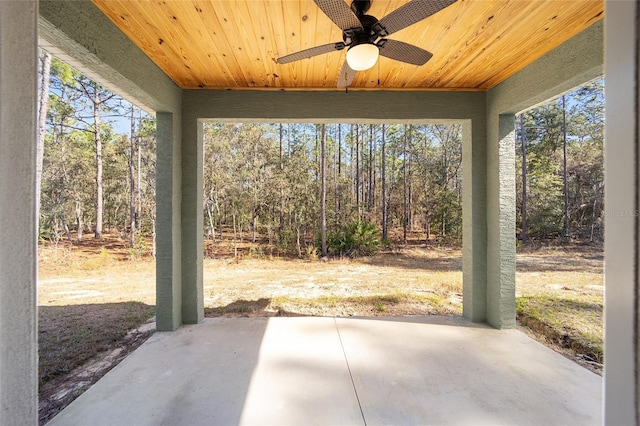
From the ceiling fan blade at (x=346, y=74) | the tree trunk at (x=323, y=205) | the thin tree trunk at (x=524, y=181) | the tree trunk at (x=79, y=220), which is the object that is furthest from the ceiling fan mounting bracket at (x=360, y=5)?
the tree trunk at (x=79, y=220)

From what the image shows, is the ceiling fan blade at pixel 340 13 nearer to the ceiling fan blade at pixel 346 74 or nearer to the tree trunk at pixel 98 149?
the ceiling fan blade at pixel 346 74

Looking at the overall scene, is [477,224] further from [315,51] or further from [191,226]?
[191,226]

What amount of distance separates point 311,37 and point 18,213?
2.12 metres

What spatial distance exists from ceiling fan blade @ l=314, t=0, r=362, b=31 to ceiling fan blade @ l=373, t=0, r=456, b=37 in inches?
5.5

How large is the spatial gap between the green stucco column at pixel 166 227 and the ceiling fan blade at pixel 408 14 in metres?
2.39

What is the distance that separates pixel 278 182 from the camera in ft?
26.9

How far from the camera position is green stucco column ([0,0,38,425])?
914mm

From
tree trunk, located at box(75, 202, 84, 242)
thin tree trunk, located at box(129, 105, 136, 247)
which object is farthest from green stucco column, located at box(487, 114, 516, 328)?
tree trunk, located at box(75, 202, 84, 242)

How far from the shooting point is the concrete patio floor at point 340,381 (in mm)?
1666

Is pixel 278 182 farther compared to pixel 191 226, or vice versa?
pixel 278 182

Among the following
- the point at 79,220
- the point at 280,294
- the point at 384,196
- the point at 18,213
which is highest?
the point at 384,196

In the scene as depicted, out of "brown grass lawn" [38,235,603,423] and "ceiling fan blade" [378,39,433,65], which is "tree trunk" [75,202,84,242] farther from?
"ceiling fan blade" [378,39,433,65]

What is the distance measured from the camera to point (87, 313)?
3.48m

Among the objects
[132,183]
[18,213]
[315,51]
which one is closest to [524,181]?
[315,51]
